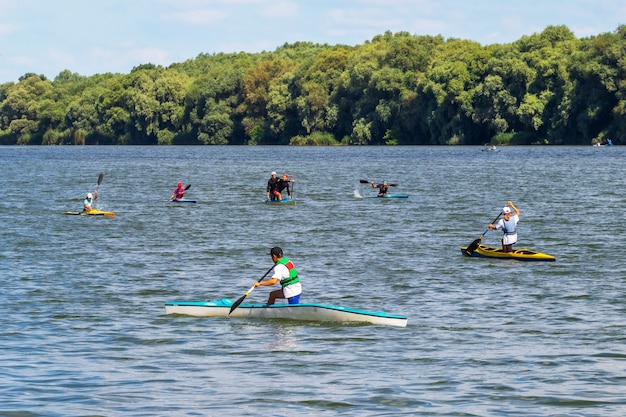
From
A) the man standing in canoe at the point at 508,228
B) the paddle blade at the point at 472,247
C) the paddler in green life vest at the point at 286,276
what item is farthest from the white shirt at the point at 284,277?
the paddle blade at the point at 472,247

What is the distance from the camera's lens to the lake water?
19078mm

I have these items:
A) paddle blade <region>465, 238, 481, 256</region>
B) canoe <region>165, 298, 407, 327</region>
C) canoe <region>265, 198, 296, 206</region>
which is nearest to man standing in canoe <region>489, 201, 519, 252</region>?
paddle blade <region>465, 238, 481, 256</region>

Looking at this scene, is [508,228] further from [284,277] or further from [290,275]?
[284,277]

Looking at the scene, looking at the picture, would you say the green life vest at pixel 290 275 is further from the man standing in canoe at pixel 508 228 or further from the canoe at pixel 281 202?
the canoe at pixel 281 202

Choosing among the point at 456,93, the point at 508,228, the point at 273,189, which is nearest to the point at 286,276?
the point at 508,228

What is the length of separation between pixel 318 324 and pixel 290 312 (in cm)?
66

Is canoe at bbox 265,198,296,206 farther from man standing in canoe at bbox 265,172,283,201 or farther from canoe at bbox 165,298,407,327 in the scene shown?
canoe at bbox 165,298,407,327

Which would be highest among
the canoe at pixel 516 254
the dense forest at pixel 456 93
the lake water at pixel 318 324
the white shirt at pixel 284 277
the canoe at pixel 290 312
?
the dense forest at pixel 456 93

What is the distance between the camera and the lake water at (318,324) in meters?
19.1

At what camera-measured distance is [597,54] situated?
151 meters

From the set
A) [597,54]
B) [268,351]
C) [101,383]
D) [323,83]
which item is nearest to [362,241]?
A: [268,351]

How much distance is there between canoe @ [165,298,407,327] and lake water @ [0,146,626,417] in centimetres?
19

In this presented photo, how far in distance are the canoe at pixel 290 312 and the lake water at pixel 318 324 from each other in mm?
191

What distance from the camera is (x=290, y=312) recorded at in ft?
84.0
